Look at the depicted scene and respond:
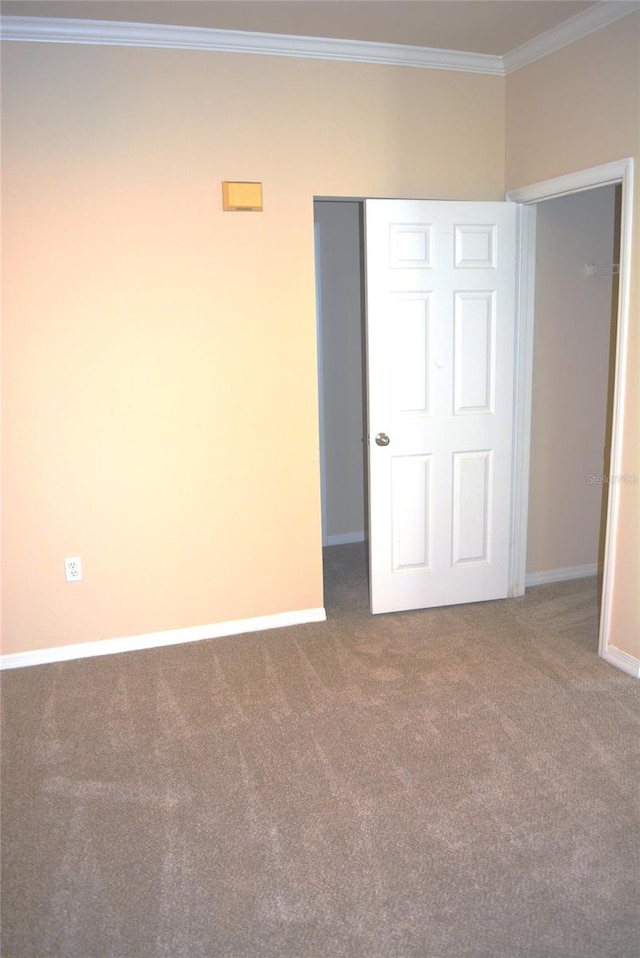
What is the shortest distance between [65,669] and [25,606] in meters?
0.33

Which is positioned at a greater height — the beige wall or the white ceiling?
the white ceiling

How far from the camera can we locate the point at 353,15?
10.5 feet

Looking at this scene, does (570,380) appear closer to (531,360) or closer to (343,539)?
(531,360)

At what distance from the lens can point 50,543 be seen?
346 centimetres

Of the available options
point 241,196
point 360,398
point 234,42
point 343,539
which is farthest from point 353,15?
point 343,539

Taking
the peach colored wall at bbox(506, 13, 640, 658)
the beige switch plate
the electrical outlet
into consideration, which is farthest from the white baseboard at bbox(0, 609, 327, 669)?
the beige switch plate

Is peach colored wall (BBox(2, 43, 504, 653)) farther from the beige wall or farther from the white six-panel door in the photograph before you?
the beige wall

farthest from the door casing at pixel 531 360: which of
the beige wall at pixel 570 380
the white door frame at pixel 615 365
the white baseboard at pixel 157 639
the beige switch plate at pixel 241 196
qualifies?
the beige switch plate at pixel 241 196

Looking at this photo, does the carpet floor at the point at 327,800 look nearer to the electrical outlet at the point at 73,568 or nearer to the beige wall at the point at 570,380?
the electrical outlet at the point at 73,568

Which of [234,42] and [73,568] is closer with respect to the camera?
[234,42]

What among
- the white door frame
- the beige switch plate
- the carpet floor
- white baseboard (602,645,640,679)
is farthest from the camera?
the beige switch plate

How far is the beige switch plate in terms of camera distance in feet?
11.3

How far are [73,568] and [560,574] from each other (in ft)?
8.53

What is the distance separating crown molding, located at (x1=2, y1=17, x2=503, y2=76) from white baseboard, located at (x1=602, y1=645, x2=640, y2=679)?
9.07ft
